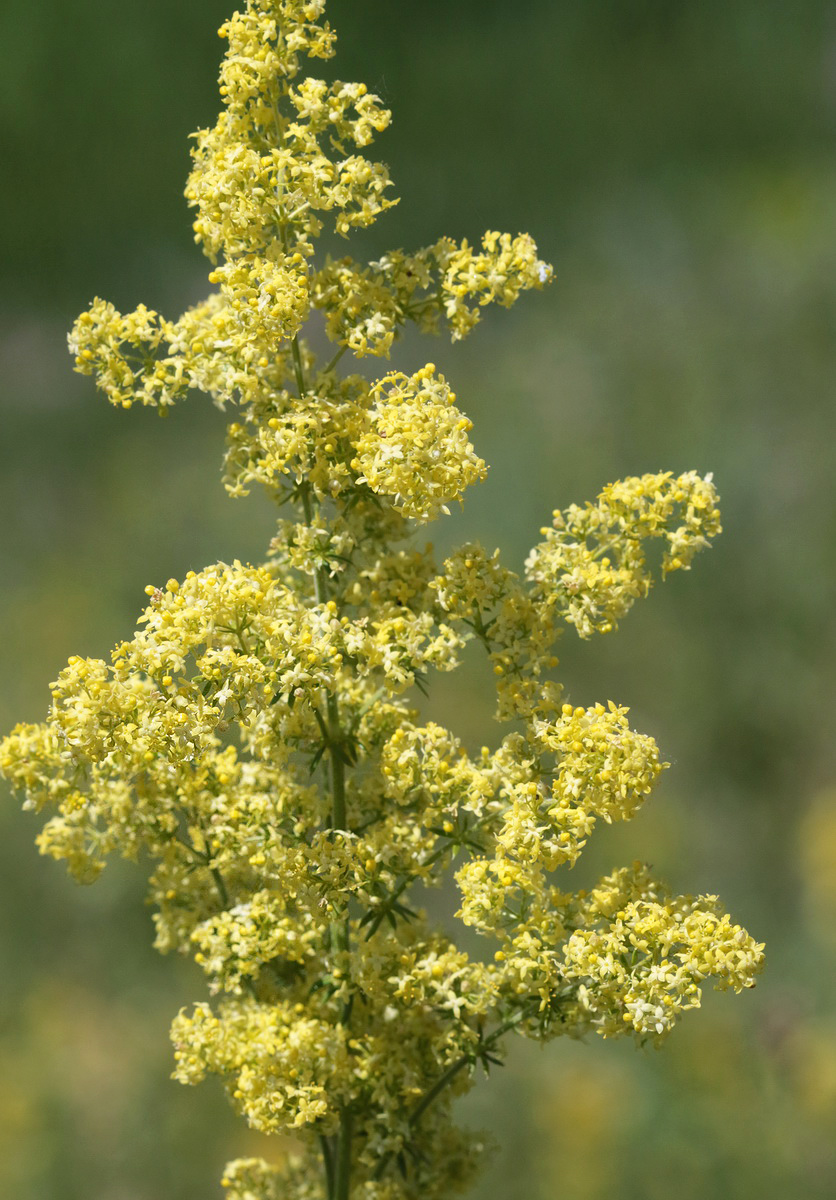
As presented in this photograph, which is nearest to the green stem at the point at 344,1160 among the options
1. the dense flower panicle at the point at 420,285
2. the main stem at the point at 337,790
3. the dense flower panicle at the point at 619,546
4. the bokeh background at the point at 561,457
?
the main stem at the point at 337,790

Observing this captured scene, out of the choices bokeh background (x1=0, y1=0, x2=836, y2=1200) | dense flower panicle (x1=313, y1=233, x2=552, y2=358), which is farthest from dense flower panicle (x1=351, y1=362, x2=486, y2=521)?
bokeh background (x1=0, y1=0, x2=836, y2=1200)

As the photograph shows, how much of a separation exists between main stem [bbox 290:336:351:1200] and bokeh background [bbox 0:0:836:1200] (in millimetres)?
969

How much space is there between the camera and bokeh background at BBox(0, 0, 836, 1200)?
5.51ft

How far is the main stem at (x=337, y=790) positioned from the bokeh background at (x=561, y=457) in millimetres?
969

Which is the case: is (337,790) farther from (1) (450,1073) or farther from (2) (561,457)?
(2) (561,457)

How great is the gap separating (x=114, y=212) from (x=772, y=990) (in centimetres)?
159

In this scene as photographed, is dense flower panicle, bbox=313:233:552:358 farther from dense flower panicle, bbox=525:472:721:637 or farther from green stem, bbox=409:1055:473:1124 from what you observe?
green stem, bbox=409:1055:473:1124

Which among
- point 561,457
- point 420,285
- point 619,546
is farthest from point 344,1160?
point 561,457

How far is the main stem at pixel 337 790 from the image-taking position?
0.73 metres

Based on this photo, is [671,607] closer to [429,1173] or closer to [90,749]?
[429,1173]

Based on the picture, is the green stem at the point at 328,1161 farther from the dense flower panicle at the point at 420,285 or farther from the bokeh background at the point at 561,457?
the bokeh background at the point at 561,457

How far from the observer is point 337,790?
29.1 inches

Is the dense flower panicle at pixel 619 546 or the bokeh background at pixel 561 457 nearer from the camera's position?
the dense flower panicle at pixel 619 546

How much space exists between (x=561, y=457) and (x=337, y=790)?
1380 millimetres
